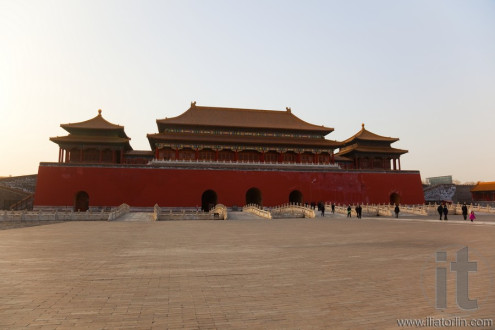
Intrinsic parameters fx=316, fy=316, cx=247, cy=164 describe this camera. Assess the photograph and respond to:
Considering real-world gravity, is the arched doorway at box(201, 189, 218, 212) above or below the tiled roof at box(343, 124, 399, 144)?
below

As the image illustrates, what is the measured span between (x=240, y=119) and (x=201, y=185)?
9814 mm

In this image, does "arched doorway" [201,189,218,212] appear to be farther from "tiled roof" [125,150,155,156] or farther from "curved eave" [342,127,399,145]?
"curved eave" [342,127,399,145]

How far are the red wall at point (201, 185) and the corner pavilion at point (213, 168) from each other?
9 cm

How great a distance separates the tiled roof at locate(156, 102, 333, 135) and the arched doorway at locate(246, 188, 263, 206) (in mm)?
6877

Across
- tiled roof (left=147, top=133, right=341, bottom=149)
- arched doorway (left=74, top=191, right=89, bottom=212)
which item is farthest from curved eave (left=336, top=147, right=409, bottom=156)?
arched doorway (left=74, top=191, right=89, bottom=212)

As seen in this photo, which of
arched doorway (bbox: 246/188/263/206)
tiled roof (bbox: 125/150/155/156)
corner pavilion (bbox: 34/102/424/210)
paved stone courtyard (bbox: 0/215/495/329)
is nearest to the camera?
paved stone courtyard (bbox: 0/215/495/329)

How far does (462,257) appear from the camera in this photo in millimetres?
6523

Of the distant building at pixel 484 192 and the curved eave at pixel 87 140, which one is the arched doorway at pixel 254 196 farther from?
the distant building at pixel 484 192

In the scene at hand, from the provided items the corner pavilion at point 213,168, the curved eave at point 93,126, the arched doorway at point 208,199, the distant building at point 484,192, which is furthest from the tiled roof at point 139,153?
the distant building at point 484,192

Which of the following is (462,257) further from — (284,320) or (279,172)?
(279,172)

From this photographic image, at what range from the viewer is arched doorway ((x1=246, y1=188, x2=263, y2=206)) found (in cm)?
3209

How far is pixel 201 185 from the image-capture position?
3000cm

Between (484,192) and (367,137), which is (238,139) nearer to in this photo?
(367,137)

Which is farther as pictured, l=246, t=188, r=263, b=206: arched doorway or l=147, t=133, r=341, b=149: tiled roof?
l=246, t=188, r=263, b=206: arched doorway
